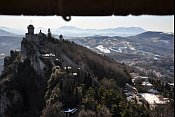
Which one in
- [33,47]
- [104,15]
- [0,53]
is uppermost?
[104,15]

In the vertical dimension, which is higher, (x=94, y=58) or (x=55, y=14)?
(x=55, y=14)

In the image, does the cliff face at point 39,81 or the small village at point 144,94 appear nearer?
the cliff face at point 39,81

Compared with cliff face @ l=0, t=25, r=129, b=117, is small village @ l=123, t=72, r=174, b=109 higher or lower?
lower

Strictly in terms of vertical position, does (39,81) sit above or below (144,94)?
above

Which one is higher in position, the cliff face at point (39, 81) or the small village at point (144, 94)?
the cliff face at point (39, 81)

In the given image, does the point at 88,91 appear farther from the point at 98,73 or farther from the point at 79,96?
the point at 98,73

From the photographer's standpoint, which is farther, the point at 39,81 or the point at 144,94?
the point at 144,94
